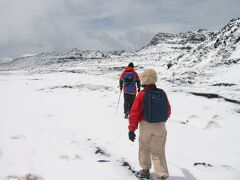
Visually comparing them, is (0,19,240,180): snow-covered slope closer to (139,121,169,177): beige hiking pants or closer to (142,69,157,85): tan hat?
(139,121,169,177): beige hiking pants

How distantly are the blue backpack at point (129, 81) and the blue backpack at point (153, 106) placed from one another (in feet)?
16.0

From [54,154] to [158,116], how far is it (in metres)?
2.94

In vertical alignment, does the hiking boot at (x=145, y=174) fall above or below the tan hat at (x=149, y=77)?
below

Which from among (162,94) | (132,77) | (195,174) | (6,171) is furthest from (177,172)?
(132,77)

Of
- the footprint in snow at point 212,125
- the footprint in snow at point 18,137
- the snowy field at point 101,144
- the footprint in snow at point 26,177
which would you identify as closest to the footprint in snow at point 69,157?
the snowy field at point 101,144

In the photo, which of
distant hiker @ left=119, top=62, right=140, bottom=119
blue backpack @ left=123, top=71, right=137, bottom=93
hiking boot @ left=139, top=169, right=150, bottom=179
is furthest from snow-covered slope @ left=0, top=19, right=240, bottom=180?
blue backpack @ left=123, top=71, right=137, bottom=93

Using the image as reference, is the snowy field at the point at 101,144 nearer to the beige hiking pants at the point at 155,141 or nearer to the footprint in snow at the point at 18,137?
the footprint in snow at the point at 18,137

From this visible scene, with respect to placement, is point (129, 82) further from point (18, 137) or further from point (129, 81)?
point (18, 137)

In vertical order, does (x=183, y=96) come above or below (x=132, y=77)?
below

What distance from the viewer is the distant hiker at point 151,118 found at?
3773mm

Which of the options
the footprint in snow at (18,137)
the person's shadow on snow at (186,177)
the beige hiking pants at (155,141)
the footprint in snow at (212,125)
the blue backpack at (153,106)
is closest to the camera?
the blue backpack at (153,106)

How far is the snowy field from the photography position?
175 inches

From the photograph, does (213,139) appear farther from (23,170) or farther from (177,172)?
(23,170)

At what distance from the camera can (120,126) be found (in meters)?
7.84
